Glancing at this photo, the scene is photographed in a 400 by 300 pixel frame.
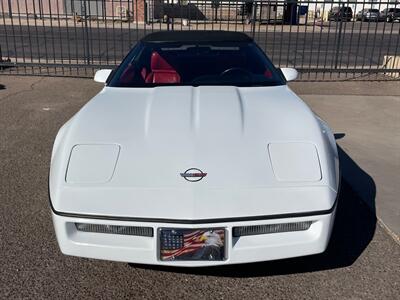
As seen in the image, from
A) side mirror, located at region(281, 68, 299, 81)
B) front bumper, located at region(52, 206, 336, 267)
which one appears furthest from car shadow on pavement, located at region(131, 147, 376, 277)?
side mirror, located at region(281, 68, 299, 81)

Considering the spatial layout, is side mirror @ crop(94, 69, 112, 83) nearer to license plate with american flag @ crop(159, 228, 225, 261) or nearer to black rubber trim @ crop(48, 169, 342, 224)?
black rubber trim @ crop(48, 169, 342, 224)

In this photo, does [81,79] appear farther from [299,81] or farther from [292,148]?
[292,148]

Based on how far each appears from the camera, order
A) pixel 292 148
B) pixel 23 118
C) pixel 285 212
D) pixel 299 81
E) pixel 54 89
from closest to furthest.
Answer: pixel 285 212
pixel 292 148
pixel 23 118
pixel 54 89
pixel 299 81

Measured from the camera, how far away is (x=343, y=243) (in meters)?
3.15

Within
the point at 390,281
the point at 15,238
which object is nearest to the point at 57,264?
the point at 15,238

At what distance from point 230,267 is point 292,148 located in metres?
0.88

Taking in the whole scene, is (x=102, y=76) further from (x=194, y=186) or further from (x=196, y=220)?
(x=196, y=220)

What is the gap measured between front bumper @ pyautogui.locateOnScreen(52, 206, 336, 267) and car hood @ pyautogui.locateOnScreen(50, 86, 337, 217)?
0.10 m

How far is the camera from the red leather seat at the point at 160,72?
3.77 meters

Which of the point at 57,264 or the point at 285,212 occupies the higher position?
the point at 285,212

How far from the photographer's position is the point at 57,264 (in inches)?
114

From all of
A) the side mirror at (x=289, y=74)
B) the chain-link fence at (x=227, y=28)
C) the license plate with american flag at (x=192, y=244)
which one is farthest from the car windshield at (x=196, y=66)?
the chain-link fence at (x=227, y=28)

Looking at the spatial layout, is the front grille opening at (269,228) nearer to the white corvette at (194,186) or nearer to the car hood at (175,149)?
the white corvette at (194,186)

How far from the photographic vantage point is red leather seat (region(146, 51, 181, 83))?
12.4 feet
